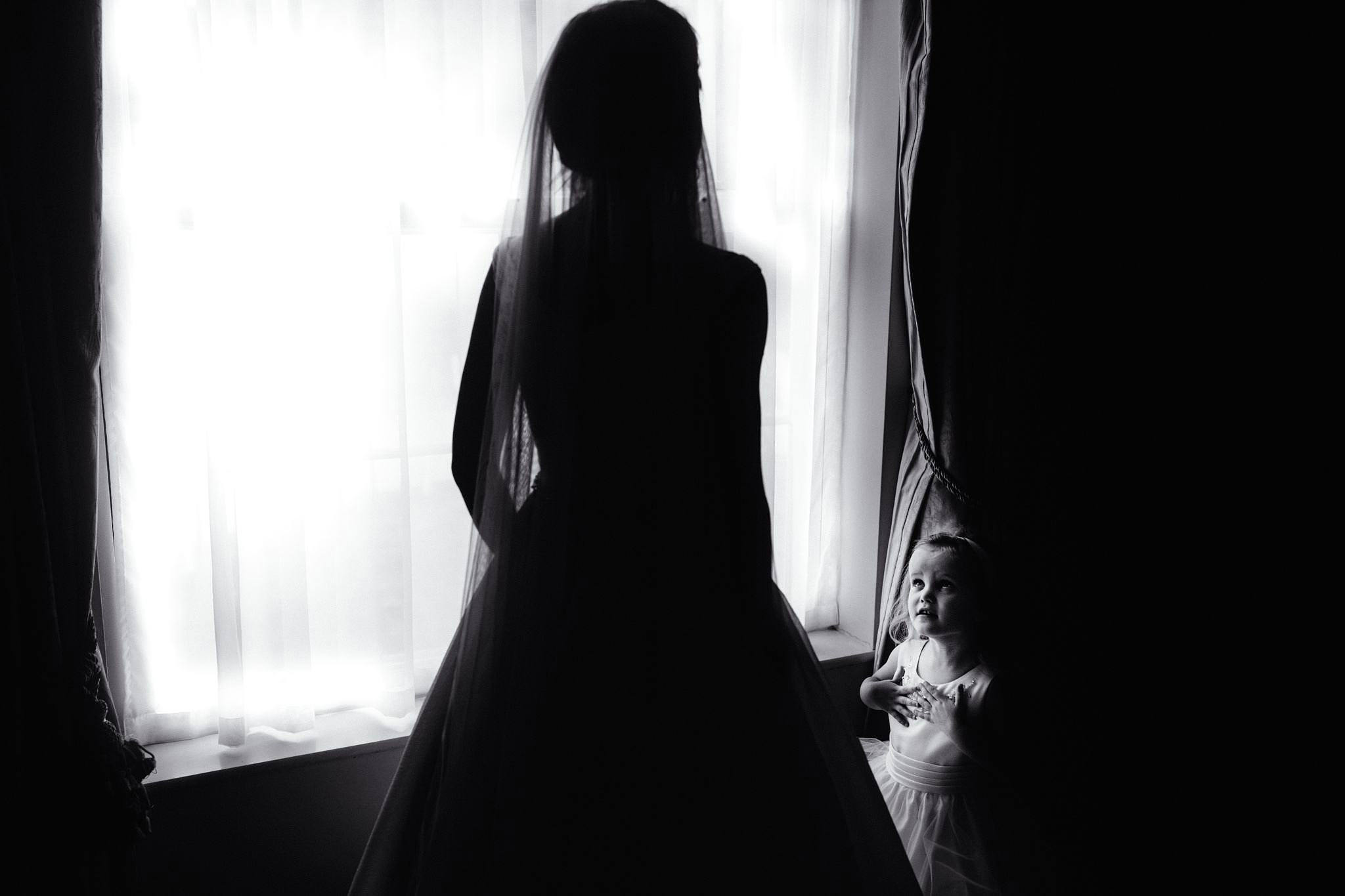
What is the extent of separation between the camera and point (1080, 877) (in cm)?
156

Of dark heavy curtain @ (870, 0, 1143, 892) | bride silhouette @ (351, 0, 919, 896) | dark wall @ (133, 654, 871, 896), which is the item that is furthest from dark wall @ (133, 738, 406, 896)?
dark heavy curtain @ (870, 0, 1143, 892)

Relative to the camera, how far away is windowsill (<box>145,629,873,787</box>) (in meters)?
1.42

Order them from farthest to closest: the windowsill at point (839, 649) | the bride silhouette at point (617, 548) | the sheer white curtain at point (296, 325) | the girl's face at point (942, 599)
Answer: the windowsill at point (839, 649), the girl's face at point (942, 599), the sheer white curtain at point (296, 325), the bride silhouette at point (617, 548)

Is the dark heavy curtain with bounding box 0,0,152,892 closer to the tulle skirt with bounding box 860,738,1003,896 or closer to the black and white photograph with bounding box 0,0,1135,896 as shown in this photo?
the black and white photograph with bounding box 0,0,1135,896

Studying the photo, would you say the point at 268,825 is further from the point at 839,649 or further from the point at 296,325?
the point at 839,649

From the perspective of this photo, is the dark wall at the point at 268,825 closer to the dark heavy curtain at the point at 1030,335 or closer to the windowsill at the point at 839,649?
the windowsill at the point at 839,649

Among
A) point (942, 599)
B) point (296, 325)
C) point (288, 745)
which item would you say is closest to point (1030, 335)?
point (942, 599)

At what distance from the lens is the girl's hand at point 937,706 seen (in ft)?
5.08

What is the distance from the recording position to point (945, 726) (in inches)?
61.4

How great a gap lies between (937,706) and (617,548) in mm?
839

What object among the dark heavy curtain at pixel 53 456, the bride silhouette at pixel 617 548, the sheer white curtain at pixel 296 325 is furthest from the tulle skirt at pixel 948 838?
the dark heavy curtain at pixel 53 456

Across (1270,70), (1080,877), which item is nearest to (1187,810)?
(1080,877)

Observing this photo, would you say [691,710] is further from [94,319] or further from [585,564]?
[94,319]

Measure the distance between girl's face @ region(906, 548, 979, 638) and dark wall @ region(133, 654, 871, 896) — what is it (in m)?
0.94
